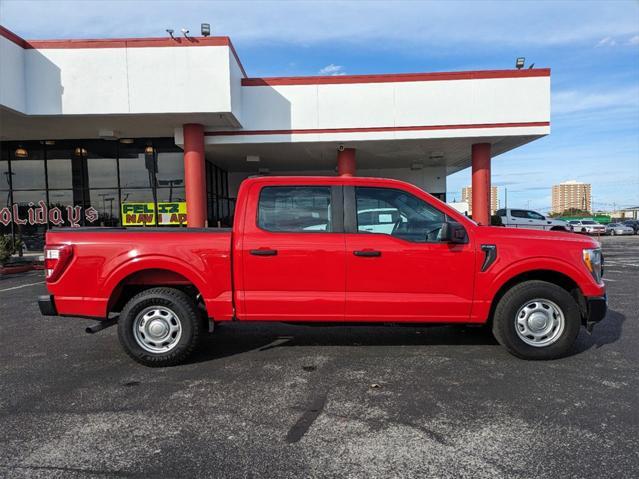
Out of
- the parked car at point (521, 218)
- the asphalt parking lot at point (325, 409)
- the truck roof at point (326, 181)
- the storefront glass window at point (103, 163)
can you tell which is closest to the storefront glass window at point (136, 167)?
the storefront glass window at point (103, 163)

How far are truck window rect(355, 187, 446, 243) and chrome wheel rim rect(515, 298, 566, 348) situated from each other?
1189 millimetres

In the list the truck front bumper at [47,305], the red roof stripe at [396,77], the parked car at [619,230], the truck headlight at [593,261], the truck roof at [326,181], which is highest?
the red roof stripe at [396,77]

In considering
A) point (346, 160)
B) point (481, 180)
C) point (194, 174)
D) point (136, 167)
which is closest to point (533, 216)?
point (481, 180)

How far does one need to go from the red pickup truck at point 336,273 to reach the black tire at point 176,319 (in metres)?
0.01

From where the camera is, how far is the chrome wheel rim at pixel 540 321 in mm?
4547

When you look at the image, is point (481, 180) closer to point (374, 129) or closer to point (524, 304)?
point (374, 129)

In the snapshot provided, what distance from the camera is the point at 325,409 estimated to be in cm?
357

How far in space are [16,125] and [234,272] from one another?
1405cm

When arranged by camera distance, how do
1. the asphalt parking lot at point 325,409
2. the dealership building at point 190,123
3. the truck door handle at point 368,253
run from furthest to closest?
the dealership building at point 190,123
the truck door handle at point 368,253
the asphalt parking lot at point 325,409

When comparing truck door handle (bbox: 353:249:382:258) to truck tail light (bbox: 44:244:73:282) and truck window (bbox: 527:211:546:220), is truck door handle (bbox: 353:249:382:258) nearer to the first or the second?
truck tail light (bbox: 44:244:73:282)

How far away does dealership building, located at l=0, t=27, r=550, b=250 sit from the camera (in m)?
12.8

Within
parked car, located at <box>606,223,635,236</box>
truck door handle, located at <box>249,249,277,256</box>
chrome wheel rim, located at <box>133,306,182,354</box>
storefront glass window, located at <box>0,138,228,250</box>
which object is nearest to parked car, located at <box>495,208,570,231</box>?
storefront glass window, located at <box>0,138,228,250</box>

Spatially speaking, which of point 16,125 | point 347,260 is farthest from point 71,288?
point 16,125

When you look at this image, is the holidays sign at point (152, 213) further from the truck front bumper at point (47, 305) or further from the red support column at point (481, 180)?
the truck front bumper at point (47, 305)
